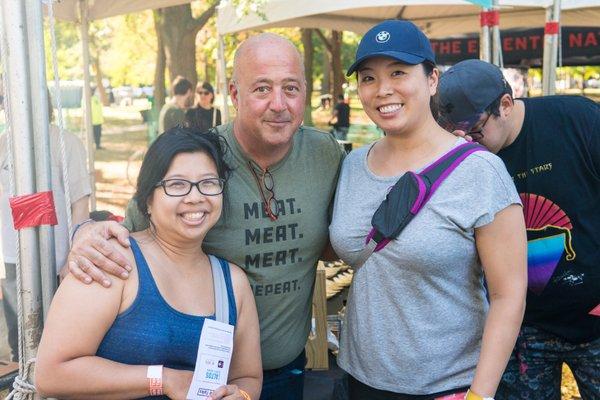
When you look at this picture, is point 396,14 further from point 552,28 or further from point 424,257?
point 424,257

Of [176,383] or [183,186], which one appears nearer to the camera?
[176,383]

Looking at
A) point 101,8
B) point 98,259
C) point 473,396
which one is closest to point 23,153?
point 98,259

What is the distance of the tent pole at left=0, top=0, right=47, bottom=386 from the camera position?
6.01 ft

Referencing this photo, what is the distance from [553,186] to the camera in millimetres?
2490

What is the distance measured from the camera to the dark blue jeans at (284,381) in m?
2.42

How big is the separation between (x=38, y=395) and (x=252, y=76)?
1.18 meters

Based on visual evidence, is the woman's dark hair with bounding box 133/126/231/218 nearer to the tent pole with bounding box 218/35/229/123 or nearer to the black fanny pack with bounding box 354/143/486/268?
the black fanny pack with bounding box 354/143/486/268

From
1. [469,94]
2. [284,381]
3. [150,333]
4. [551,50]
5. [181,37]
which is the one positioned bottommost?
[284,381]

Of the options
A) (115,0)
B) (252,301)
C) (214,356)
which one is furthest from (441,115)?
(115,0)

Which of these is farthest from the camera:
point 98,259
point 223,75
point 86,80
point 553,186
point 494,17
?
point 223,75

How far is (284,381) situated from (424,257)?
2.84ft

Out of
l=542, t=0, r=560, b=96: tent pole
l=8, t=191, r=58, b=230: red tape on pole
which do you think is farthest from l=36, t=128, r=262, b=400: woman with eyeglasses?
l=542, t=0, r=560, b=96: tent pole

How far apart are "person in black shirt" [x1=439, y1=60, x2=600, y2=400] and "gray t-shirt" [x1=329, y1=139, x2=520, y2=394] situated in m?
0.43

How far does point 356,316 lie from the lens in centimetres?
209
